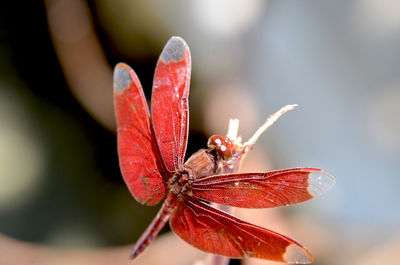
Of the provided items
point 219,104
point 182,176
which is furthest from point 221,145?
point 219,104

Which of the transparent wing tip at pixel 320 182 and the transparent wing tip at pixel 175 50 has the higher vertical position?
the transparent wing tip at pixel 175 50

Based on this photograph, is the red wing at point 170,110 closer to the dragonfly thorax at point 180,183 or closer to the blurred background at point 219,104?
the dragonfly thorax at point 180,183

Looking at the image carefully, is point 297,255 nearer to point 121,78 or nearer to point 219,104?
point 121,78

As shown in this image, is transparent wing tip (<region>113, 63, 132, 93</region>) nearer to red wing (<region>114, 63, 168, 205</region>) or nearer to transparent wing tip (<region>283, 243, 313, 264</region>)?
red wing (<region>114, 63, 168, 205</region>)

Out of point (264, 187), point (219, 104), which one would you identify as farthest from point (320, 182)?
point (219, 104)

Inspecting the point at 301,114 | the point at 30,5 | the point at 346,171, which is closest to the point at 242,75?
the point at 301,114

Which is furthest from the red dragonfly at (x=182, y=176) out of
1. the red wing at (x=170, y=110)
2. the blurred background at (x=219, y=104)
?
the blurred background at (x=219, y=104)

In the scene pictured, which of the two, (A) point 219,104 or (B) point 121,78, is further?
(A) point 219,104
